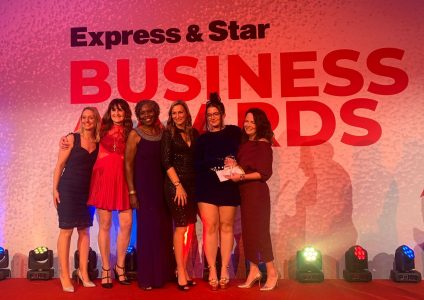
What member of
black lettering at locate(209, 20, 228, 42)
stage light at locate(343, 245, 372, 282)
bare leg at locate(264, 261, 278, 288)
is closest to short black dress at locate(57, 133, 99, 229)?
bare leg at locate(264, 261, 278, 288)

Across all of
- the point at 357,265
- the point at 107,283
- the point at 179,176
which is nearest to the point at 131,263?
the point at 107,283

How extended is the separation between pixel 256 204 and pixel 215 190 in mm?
407

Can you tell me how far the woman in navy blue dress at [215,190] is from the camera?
4086mm

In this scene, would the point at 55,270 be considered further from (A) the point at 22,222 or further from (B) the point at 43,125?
(B) the point at 43,125

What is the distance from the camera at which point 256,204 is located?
4.13m

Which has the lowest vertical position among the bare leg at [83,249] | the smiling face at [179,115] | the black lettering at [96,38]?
the bare leg at [83,249]

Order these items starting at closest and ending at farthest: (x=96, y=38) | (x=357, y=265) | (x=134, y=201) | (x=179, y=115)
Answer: (x=179, y=115)
(x=134, y=201)
(x=357, y=265)
(x=96, y=38)

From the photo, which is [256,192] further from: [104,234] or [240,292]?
[104,234]

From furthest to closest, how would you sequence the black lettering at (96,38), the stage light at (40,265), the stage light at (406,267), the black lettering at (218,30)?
1. the black lettering at (96,38)
2. the black lettering at (218,30)
3. the stage light at (40,265)
4. the stage light at (406,267)

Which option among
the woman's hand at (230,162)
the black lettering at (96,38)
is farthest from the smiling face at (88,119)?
the woman's hand at (230,162)

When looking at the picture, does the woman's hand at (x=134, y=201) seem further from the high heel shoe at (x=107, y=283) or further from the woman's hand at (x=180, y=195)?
the high heel shoe at (x=107, y=283)

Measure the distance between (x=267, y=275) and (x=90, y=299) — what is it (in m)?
1.64

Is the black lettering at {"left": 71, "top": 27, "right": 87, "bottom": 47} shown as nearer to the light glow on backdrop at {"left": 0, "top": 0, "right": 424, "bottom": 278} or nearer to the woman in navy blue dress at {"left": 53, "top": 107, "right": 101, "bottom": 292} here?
the light glow on backdrop at {"left": 0, "top": 0, "right": 424, "bottom": 278}

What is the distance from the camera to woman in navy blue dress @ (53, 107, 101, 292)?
4.17 m
